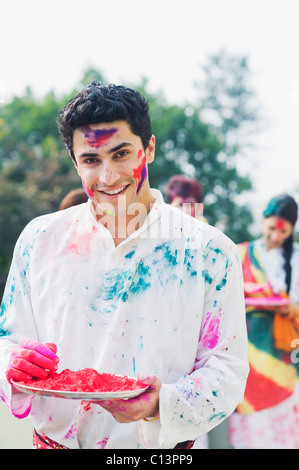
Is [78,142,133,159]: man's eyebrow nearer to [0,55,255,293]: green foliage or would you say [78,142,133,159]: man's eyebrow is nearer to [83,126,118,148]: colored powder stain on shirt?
[83,126,118,148]: colored powder stain on shirt

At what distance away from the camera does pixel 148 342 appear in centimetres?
189

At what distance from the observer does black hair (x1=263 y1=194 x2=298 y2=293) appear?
444cm

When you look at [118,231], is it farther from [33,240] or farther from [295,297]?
[295,297]

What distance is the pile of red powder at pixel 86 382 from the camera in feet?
5.62

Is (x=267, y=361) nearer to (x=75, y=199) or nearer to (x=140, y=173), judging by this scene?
(x=75, y=199)

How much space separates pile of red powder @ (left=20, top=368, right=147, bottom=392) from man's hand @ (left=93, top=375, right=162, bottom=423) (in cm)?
3

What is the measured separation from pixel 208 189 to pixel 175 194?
23708 millimetres

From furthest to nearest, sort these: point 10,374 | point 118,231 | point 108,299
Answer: point 118,231, point 108,299, point 10,374

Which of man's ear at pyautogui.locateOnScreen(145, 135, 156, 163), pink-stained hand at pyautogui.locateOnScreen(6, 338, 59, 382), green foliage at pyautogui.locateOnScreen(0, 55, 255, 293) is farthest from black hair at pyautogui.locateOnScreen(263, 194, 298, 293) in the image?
green foliage at pyautogui.locateOnScreen(0, 55, 255, 293)

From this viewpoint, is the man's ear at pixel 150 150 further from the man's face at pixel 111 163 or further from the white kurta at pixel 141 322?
the white kurta at pixel 141 322

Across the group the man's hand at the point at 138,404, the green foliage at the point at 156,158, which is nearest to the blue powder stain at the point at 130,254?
the man's hand at the point at 138,404
